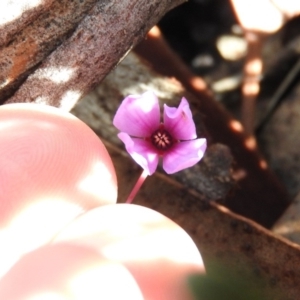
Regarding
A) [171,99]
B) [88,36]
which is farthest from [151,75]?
[88,36]

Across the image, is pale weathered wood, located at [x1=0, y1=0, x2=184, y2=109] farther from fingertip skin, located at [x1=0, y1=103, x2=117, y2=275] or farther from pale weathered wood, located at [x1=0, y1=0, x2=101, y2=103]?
fingertip skin, located at [x1=0, y1=103, x2=117, y2=275]

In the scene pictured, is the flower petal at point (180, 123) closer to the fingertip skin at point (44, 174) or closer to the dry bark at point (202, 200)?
the fingertip skin at point (44, 174)

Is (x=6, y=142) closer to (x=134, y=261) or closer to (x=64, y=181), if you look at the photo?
(x=64, y=181)

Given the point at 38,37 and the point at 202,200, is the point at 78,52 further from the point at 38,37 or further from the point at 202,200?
the point at 202,200

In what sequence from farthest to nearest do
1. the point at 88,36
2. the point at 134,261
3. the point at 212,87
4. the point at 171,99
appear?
the point at 212,87 → the point at 171,99 → the point at 88,36 → the point at 134,261

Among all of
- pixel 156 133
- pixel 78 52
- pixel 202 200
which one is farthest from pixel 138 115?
pixel 202 200

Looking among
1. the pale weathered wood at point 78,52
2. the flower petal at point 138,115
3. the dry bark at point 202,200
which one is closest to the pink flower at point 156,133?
the flower petal at point 138,115
